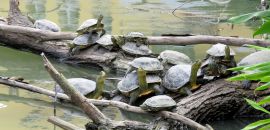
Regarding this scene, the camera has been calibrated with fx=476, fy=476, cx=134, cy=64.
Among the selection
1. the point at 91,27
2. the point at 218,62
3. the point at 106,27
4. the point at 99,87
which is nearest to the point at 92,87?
the point at 99,87

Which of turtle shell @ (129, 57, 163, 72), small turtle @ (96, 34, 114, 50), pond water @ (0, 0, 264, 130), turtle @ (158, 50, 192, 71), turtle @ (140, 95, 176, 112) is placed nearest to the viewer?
turtle @ (140, 95, 176, 112)

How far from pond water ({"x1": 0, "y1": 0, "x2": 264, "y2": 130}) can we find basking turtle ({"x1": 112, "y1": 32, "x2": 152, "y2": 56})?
1.31ft

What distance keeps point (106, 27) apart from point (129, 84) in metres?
3.48

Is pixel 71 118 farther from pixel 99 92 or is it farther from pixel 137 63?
pixel 137 63

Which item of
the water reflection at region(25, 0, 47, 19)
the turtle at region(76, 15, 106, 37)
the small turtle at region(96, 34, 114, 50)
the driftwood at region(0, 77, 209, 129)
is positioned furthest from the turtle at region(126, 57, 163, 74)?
the water reflection at region(25, 0, 47, 19)

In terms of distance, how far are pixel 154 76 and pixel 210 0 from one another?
5.78m

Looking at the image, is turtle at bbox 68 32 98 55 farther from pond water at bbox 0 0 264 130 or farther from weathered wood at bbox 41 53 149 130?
weathered wood at bbox 41 53 149 130

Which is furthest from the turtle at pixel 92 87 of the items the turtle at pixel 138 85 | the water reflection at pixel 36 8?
the water reflection at pixel 36 8

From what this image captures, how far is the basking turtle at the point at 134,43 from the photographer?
480 cm

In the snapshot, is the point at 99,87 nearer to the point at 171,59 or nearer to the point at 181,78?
the point at 181,78

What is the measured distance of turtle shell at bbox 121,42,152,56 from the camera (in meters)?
4.79

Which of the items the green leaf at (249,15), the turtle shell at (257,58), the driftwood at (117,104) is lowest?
the driftwood at (117,104)

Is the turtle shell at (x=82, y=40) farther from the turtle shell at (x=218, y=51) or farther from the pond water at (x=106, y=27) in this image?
the turtle shell at (x=218, y=51)

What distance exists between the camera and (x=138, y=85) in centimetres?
381
